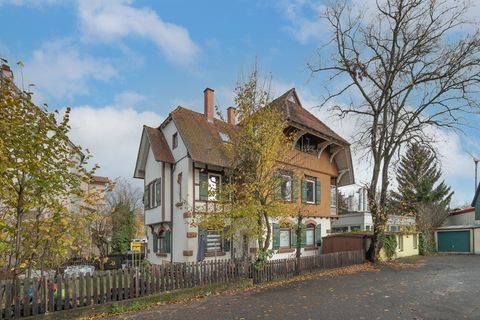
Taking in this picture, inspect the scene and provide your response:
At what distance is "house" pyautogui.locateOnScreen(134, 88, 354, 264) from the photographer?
18.2 meters

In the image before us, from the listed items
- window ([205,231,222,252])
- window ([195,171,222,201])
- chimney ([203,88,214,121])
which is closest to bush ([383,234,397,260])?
window ([205,231,222,252])

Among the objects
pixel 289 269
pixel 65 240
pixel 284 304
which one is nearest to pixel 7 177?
pixel 65 240

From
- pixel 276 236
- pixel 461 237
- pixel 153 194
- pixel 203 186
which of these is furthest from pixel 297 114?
pixel 461 237

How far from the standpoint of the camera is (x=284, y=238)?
22.4 meters

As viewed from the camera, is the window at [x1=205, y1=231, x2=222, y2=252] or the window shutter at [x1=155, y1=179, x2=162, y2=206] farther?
the window shutter at [x1=155, y1=179, x2=162, y2=206]

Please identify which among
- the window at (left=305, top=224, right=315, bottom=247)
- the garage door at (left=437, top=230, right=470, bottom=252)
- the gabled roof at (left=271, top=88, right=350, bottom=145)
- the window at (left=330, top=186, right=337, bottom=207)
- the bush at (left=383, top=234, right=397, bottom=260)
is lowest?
the garage door at (left=437, top=230, right=470, bottom=252)

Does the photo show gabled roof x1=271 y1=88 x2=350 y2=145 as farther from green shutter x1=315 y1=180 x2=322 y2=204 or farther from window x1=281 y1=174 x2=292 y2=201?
window x1=281 y1=174 x2=292 y2=201

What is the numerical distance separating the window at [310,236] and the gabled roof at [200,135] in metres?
8.65

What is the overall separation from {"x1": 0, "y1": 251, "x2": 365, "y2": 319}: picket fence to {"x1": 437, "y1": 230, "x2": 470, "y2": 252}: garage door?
84.0 feet

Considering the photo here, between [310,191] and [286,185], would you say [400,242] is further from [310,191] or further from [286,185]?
[286,185]

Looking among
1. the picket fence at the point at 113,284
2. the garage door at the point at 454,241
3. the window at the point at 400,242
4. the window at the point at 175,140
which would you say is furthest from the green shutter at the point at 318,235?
the garage door at the point at 454,241

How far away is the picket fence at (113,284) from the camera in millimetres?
8719

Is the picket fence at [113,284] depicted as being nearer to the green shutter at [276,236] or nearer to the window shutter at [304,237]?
the green shutter at [276,236]

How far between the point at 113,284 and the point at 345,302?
6.66 m
